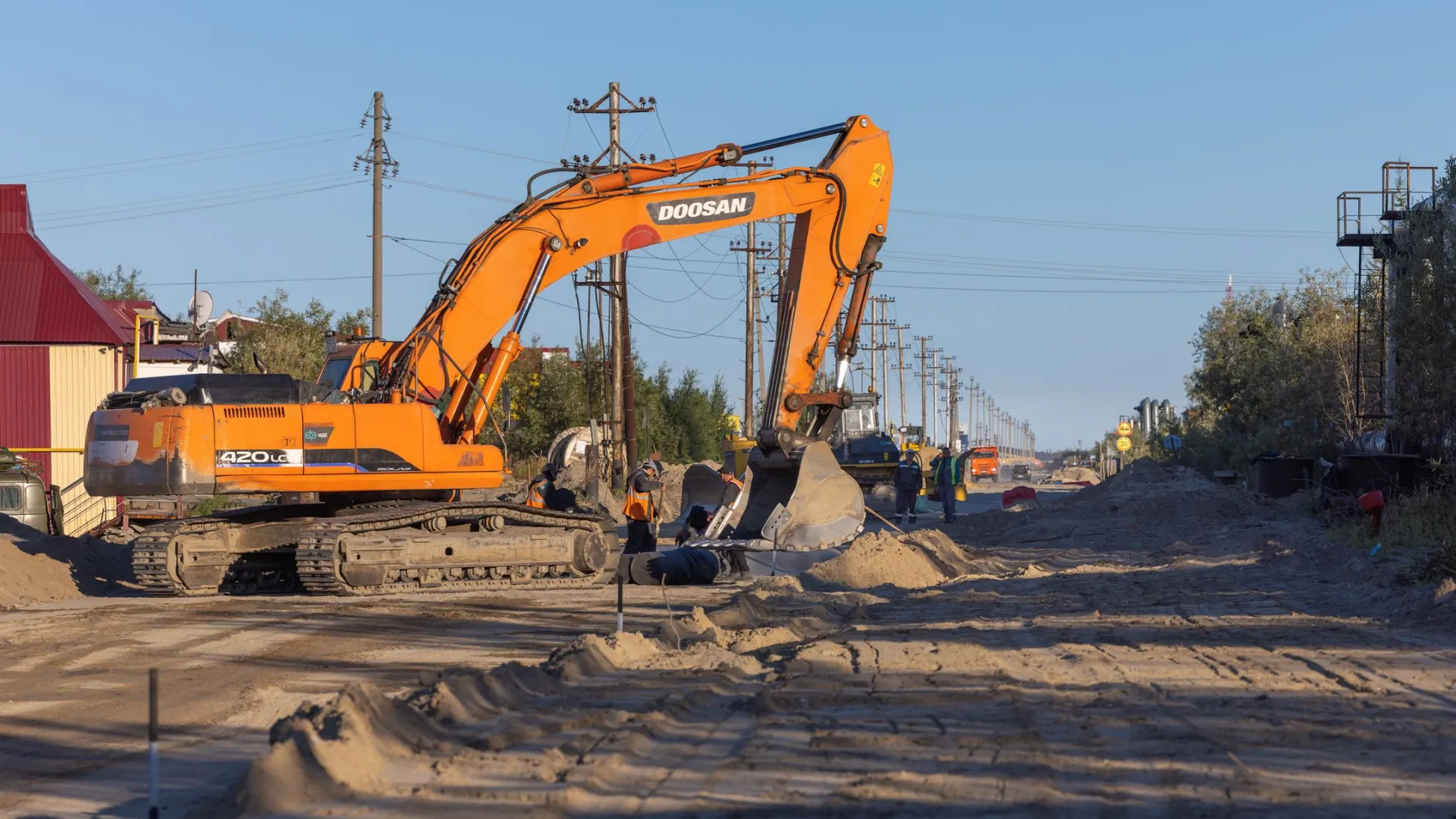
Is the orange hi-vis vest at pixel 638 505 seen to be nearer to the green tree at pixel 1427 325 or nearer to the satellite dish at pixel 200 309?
the green tree at pixel 1427 325

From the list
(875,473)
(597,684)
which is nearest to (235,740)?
(597,684)

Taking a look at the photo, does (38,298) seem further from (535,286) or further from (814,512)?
(814,512)

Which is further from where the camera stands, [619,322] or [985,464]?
[985,464]

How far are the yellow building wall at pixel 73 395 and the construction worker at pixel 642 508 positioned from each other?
16.2 m

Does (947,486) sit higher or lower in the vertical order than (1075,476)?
higher

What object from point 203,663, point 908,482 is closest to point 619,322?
point 908,482

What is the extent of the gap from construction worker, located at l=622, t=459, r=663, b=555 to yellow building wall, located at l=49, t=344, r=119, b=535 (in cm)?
1621

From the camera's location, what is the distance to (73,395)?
31.2 meters

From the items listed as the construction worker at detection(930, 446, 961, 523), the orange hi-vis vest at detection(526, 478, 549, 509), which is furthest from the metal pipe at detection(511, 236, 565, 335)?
the construction worker at detection(930, 446, 961, 523)

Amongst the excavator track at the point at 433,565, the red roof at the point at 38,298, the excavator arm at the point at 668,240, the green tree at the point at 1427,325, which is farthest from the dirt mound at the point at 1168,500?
the red roof at the point at 38,298

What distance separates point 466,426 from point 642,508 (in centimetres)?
303

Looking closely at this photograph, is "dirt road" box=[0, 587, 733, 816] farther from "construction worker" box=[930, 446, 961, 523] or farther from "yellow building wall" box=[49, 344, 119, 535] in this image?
"construction worker" box=[930, 446, 961, 523]

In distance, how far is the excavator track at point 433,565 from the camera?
15805mm

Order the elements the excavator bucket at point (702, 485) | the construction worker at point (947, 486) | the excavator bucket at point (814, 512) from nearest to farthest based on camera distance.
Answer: the excavator bucket at point (814, 512), the excavator bucket at point (702, 485), the construction worker at point (947, 486)
